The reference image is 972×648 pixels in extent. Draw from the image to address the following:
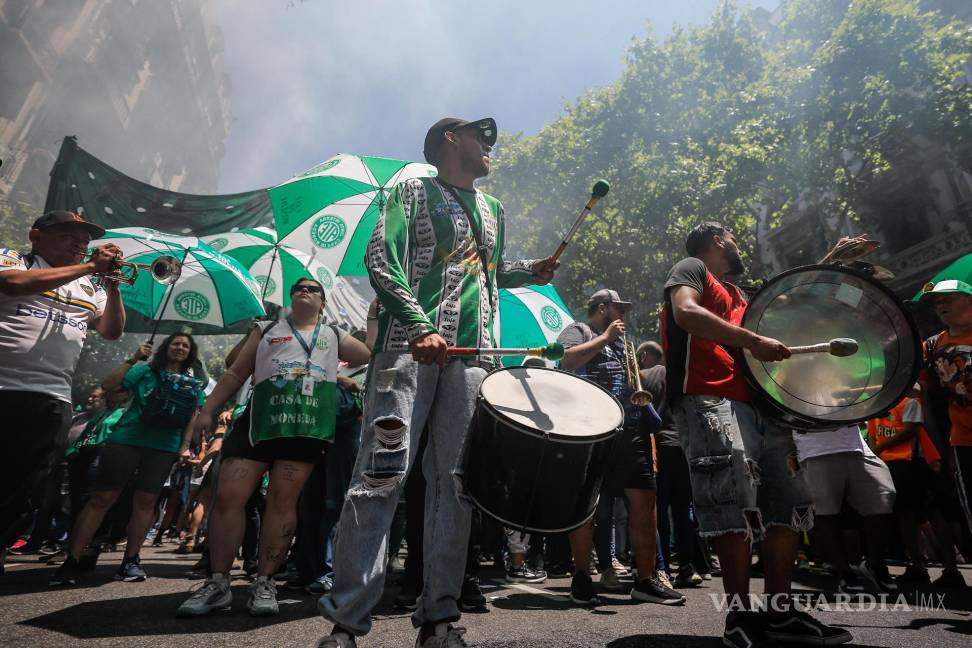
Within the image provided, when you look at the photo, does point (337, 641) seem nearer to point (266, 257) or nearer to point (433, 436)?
point (433, 436)

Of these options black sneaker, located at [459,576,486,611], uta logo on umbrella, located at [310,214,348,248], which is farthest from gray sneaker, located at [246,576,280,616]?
uta logo on umbrella, located at [310,214,348,248]

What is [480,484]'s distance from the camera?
7.02 feet

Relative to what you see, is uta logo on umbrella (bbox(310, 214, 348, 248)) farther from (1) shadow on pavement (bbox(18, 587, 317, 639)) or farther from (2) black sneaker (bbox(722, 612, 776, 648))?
(2) black sneaker (bbox(722, 612, 776, 648))

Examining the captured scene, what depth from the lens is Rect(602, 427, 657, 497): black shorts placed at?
425 cm

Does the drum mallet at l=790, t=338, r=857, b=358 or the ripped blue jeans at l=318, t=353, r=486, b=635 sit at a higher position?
the drum mallet at l=790, t=338, r=857, b=358

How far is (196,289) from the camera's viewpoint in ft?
23.0

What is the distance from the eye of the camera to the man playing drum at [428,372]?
2031 millimetres

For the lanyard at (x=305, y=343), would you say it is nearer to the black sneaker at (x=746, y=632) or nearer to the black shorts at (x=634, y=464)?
the black shorts at (x=634, y=464)

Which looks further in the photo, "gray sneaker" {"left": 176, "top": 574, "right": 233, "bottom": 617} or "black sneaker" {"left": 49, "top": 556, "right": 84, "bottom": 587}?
"black sneaker" {"left": 49, "top": 556, "right": 84, "bottom": 587}

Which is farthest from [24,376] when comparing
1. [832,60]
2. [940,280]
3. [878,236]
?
[878,236]

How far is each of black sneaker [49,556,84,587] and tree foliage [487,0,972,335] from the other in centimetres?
1902

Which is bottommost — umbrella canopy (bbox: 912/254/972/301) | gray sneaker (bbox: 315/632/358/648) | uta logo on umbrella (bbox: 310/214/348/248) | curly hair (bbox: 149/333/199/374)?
gray sneaker (bbox: 315/632/358/648)

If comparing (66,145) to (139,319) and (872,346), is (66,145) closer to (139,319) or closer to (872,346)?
(139,319)

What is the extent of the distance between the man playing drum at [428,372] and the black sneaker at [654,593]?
7.22 ft
